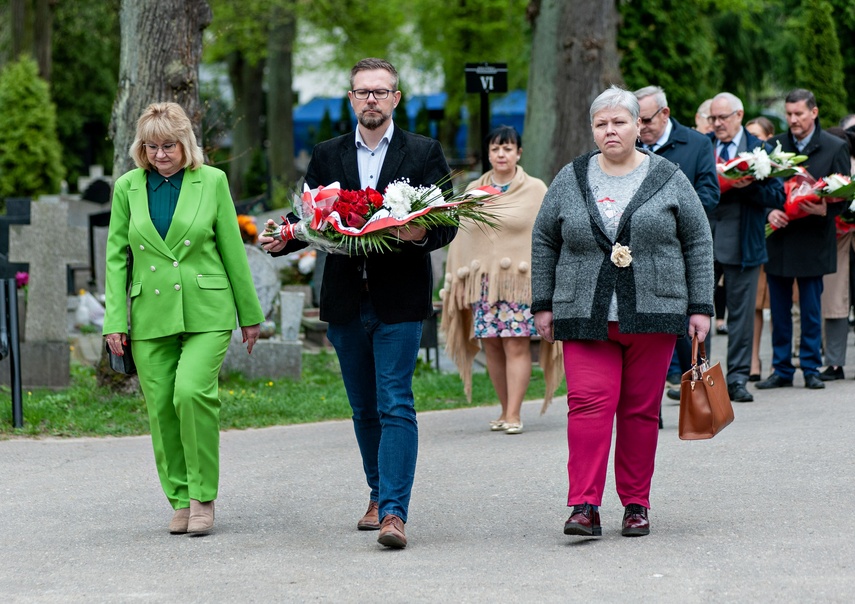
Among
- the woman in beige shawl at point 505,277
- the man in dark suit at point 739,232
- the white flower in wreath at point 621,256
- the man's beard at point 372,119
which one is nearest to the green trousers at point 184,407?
the man's beard at point 372,119

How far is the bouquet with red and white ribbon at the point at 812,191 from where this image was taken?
983 cm

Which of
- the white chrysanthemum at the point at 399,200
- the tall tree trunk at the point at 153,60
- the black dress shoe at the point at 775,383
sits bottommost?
the black dress shoe at the point at 775,383

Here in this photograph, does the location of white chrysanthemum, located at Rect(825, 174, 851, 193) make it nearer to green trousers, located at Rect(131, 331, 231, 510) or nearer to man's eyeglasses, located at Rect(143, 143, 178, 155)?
green trousers, located at Rect(131, 331, 231, 510)

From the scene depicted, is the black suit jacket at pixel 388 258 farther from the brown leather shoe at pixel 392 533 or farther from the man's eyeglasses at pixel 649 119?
the man's eyeglasses at pixel 649 119

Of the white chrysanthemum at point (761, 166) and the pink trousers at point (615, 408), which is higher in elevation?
the white chrysanthemum at point (761, 166)

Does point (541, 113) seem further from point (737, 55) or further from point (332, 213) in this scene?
point (737, 55)

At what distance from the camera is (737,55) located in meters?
35.2

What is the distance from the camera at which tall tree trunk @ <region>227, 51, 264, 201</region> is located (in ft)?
113

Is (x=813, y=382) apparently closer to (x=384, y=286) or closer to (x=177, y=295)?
(x=384, y=286)

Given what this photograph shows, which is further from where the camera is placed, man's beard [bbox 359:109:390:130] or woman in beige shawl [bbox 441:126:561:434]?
woman in beige shawl [bbox 441:126:561:434]

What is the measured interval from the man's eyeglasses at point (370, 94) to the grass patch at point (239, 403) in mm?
4209

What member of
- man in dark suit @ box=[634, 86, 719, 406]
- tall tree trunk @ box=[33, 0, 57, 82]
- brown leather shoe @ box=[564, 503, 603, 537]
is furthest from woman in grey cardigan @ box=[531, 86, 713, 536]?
tall tree trunk @ box=[33, 0, 57, 82]

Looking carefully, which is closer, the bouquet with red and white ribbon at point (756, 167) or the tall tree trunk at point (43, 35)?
the bouquet with red and white ribbon at point (756, 167)

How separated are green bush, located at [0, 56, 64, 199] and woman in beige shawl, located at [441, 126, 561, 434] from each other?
19.6 meters
